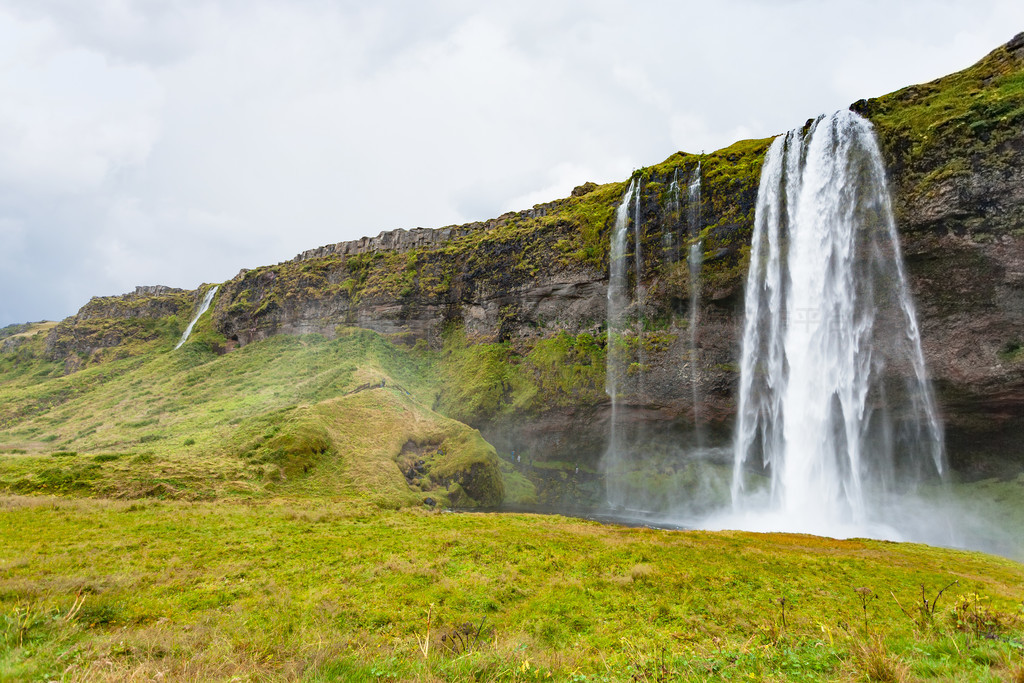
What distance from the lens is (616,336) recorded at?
47.2 metres

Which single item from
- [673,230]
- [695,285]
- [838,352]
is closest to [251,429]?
[695,285]

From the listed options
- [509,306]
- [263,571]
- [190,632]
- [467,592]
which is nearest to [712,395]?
[509,306]

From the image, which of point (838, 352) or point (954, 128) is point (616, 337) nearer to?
point (838, 352)

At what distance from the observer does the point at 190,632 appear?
28.9 ft

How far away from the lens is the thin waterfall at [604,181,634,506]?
150 feet

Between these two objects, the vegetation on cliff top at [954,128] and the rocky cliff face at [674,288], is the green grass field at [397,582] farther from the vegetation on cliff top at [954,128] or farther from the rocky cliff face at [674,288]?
the vegetation on cliff top at [954,128]

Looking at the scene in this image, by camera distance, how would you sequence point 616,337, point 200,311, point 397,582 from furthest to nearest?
point 200,311 < point 616,337 < point 397,582

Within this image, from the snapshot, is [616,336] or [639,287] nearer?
[639,287]

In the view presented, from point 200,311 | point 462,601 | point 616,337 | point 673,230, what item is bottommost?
point 462,601

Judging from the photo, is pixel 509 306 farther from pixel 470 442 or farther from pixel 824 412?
pixel 824 412

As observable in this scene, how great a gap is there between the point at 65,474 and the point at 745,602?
114 ft

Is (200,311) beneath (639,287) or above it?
above

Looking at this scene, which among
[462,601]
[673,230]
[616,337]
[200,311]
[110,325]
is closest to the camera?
[462,601]

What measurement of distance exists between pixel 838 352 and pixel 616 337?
18.8m
